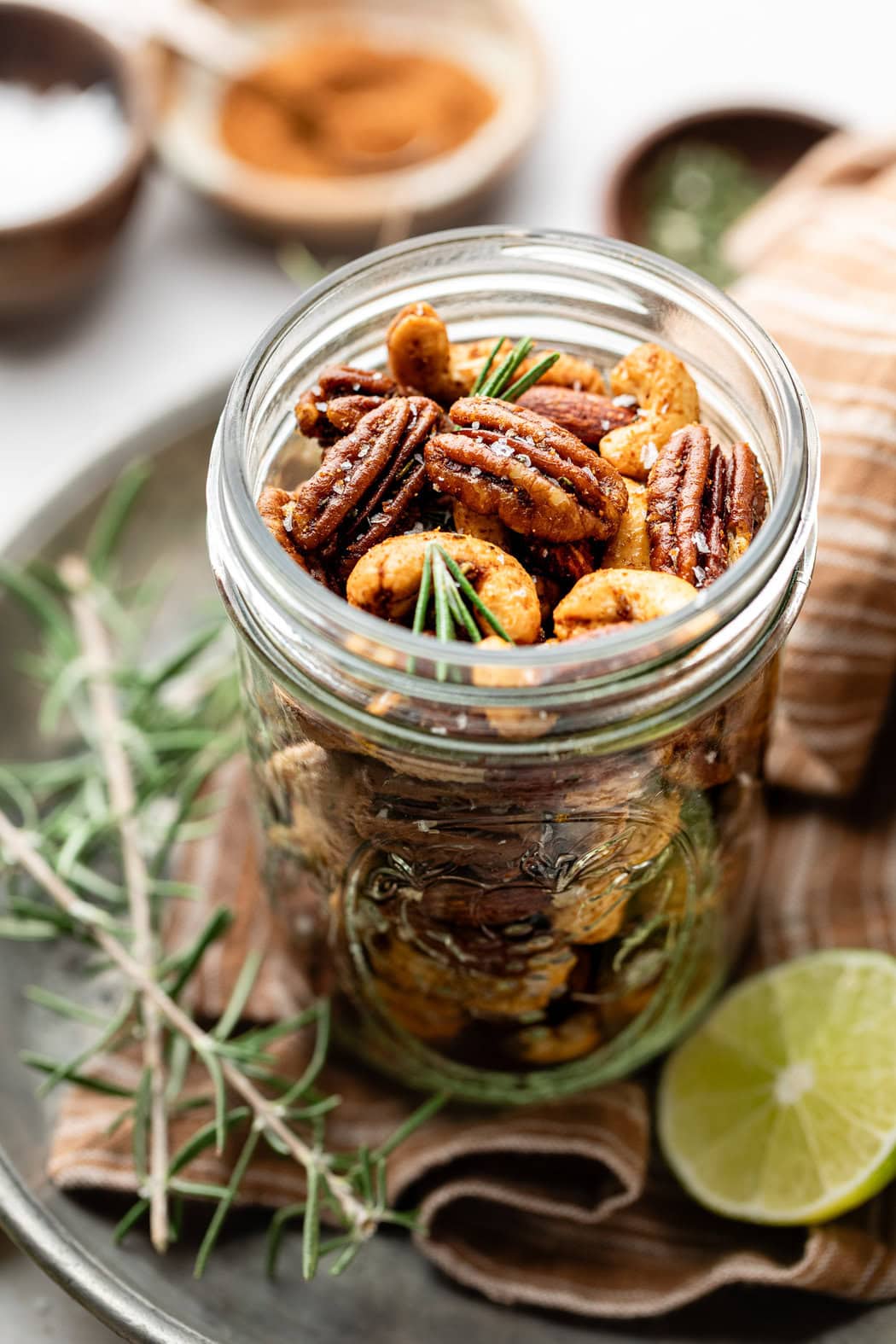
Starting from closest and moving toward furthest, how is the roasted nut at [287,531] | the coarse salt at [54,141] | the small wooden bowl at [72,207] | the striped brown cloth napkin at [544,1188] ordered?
the roasted nut at [287,531]
the striped brown cloth napkin at [544,1188]
the small wooden bowl at [72,207]
the coarse salt at [54,141]

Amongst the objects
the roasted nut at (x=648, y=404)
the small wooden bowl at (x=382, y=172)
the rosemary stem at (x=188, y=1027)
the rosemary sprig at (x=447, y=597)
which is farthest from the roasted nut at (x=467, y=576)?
the small wooden bowl at (x=382, y=172)

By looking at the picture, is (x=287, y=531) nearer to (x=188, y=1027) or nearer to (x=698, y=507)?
(x=698, y=507)

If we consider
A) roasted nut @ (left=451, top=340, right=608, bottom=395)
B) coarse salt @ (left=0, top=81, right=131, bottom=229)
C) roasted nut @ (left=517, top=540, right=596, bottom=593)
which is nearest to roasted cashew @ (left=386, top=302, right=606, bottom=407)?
roasted nut @ (left=451, top=340, right=608, bottom=395)

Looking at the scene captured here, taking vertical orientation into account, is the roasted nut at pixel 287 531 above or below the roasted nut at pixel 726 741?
above

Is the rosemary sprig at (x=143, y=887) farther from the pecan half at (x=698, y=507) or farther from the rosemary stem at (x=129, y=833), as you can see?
the pecan half at (x=698, y=507)

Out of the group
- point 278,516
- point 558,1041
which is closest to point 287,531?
point 278,516

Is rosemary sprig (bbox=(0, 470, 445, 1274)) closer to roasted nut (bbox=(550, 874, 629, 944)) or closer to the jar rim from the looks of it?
roasted nut (bbox=(550, 874, 629, 944))

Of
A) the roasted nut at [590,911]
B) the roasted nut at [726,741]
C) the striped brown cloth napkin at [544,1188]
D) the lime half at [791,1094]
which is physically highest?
the roasted nut at [726,741]
